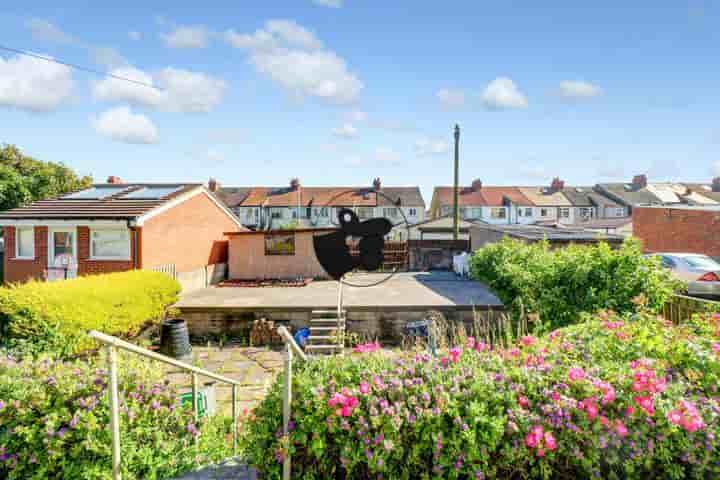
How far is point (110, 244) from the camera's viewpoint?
14.6m

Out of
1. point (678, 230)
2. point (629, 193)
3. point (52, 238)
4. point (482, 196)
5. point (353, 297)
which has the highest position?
point (629, 193)

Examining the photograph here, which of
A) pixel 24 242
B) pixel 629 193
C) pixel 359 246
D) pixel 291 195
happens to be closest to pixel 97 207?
pixel 24 242

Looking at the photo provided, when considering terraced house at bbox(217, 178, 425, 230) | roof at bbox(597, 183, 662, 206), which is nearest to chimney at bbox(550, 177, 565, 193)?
roof at bbox(597, 183, 662, 206)

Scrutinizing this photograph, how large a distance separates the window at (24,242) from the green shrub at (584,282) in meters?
16.4

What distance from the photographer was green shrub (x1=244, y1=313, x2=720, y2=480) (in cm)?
300

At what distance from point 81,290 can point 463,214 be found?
4378cm

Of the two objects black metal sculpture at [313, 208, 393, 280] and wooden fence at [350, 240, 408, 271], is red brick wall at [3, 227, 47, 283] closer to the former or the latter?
wooden fence at [350, 240, 408, 271]

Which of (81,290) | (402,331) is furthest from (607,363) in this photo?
(81,290)

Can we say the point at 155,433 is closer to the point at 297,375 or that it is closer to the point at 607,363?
the point at 297,375

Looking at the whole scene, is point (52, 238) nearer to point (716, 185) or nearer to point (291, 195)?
point (291, 195)

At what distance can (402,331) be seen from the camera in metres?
11.6

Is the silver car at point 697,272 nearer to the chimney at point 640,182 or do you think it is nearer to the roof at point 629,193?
the roof at point 629,193

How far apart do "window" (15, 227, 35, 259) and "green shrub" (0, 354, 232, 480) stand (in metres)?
14.5

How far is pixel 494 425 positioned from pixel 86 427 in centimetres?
316
